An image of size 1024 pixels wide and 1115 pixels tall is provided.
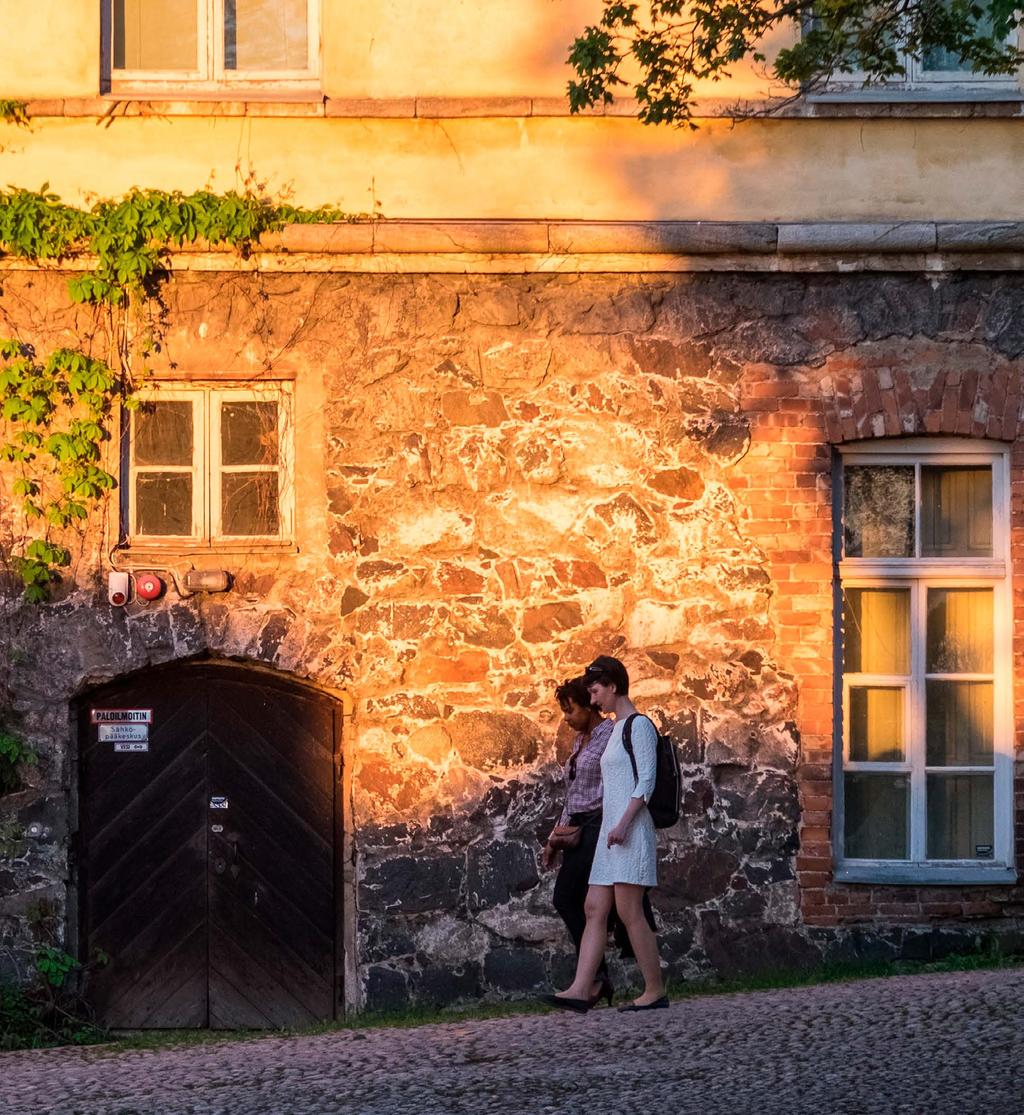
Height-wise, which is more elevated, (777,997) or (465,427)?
(465,427)

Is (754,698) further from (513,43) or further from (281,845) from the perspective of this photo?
(513,43)

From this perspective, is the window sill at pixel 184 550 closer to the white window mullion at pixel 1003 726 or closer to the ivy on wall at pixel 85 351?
the ivy on wall at pixel 85 351

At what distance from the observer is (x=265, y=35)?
11328 mm

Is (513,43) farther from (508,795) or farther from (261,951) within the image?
(261,951)

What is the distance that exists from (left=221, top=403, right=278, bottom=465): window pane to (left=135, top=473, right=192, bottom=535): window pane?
11.8 inches

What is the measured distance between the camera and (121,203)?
1094 cm

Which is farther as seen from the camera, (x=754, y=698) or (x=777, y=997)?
(x=754, y=698)

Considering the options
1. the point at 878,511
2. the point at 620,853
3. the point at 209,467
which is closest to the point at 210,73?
the point at 209,467

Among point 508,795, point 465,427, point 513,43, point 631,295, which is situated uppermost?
point 513,43

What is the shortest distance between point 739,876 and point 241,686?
3.16m

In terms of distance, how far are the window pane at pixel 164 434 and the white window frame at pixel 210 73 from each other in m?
1.91

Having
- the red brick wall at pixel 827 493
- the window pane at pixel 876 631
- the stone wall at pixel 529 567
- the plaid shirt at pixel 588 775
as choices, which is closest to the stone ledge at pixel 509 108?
the stone wall at pixel 529 567

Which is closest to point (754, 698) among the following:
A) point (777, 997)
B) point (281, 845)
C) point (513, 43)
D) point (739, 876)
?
point (739, 876)

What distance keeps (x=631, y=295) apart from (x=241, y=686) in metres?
3.30
